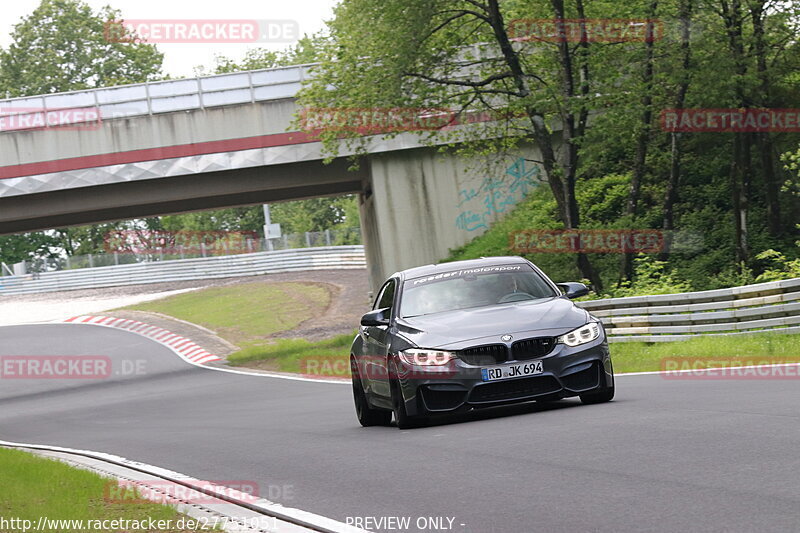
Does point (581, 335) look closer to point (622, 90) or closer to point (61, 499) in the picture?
point (61, 499)

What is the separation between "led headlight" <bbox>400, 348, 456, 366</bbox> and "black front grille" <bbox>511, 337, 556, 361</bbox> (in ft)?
1.77

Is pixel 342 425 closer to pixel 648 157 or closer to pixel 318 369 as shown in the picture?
pixel 318 369

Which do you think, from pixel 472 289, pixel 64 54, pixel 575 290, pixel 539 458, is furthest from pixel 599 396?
pixel 64 54

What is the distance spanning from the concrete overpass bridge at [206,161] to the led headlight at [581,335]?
2258cm

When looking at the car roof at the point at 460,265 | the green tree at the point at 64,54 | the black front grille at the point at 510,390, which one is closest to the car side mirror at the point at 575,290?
the car roof at the point at 460,265

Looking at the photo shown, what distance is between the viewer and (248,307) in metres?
53.6

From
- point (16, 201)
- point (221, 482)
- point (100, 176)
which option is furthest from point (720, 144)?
point (221, 482)

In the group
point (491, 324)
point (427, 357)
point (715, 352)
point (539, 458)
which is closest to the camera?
point (539, 458)

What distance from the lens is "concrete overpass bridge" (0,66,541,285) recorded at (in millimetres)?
34312

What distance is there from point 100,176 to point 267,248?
39.0 m

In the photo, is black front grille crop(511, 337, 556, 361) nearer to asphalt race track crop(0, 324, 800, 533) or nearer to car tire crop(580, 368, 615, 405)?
asphalt race track crop(0, 324, 800, 533)

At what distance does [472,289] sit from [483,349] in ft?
4.53

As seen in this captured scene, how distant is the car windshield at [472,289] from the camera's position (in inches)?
457

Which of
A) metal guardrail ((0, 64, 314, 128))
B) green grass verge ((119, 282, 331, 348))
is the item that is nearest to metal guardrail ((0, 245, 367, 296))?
green grass verge ((119, 282, 331, 348))
